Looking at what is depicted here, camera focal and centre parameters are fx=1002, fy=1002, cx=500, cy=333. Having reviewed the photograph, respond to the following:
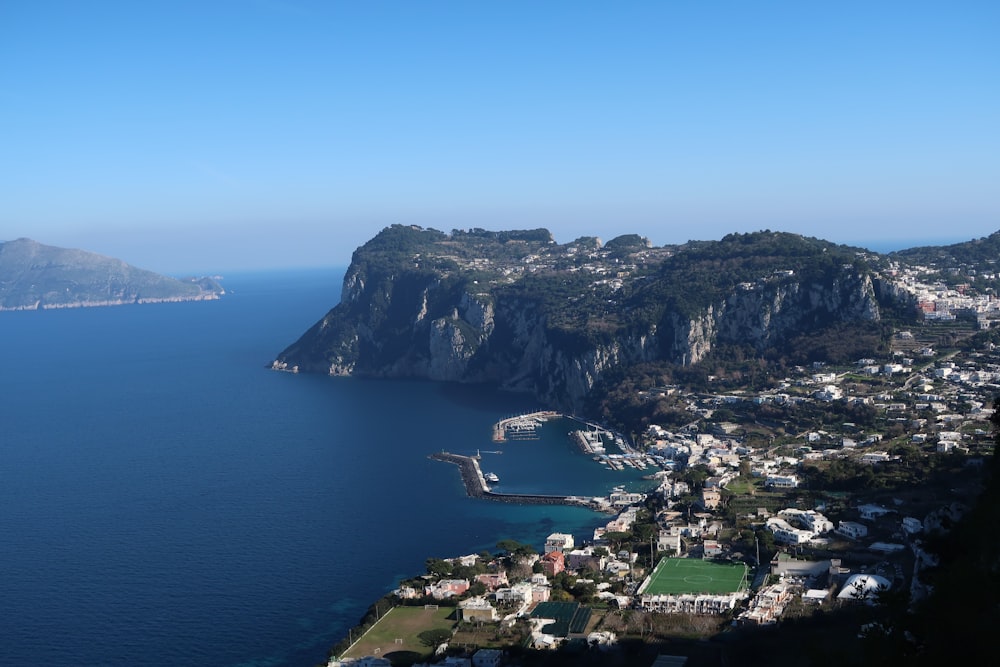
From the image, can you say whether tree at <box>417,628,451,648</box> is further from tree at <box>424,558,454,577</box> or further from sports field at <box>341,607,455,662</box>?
tree at <box>424,558,454,577</box>

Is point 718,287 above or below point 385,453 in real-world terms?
above

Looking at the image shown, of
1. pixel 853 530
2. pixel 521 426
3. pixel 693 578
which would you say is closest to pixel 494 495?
pixel 693 578

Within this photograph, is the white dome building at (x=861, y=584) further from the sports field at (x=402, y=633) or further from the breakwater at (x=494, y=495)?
the breakwater at (x=494, y=495)

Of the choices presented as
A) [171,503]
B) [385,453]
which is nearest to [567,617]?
Answer: [171,503]

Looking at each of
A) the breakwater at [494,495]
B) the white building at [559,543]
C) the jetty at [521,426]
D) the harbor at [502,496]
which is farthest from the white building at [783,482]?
the jetty at [521,426]

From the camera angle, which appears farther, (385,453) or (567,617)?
(385,453)

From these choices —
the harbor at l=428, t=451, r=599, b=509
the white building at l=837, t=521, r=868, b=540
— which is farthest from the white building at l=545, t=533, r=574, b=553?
the white building at l=837, t=521, r=868, b=540

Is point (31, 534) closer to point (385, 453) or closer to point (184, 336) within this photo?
point (385, 453)
